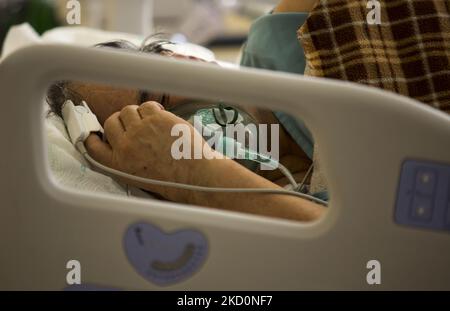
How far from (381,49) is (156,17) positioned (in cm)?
258

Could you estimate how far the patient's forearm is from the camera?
780 mm

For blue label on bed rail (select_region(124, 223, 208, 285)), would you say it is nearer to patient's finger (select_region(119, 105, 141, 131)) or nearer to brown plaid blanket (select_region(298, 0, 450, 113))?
patient's finger (select_region(119, 105, 141, 131))

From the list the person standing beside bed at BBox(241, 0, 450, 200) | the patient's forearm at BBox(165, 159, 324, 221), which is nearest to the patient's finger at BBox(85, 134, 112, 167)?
the patient's forearm at BBox(165, 159, 324, 221)

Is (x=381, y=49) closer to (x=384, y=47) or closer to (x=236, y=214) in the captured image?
(x=384, y=47)

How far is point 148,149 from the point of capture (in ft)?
2.93

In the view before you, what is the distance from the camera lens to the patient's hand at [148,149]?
87 cm

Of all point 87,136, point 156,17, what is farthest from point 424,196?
point 156,17

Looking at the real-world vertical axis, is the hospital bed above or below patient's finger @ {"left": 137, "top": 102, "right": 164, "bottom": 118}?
below

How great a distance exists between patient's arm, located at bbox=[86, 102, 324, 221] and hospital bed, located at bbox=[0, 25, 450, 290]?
0.09m

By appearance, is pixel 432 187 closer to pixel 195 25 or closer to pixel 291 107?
pixel 291 107

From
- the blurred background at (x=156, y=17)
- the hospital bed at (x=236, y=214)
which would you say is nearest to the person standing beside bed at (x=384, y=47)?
the hospital bed at (x=236, y=214)

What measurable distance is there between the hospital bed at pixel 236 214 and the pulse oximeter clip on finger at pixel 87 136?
0.30 ft

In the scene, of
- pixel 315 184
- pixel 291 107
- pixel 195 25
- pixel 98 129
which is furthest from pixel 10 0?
pixel 291 107

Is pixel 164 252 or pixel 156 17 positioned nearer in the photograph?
pixel 164 252
